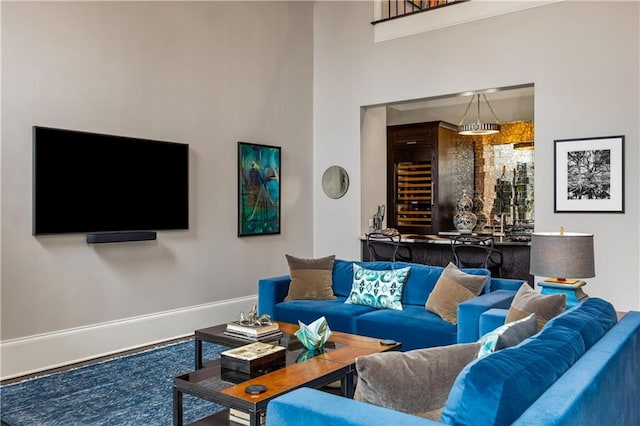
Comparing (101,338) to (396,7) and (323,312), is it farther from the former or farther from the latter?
(396,7)

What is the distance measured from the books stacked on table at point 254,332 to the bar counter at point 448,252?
9.33ft

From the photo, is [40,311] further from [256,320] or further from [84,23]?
[84,23]

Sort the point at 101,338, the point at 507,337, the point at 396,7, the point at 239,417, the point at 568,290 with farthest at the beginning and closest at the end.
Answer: the point at 396,7 < the point at 101,338 < the point at 568,290 < the point at 239,417 < the point at 507,337

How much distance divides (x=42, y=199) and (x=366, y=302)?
111 inches

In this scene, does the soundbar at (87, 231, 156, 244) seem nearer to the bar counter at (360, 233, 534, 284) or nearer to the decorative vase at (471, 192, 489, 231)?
the bar counter at (360, 233, 534, 284)

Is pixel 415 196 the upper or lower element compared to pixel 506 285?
upper

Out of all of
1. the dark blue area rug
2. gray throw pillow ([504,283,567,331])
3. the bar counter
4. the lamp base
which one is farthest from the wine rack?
gray throw pillow ([504,283,567,331])

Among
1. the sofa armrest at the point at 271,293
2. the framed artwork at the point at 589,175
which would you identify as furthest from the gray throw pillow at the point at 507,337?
the framed artwork at the point at 589,175

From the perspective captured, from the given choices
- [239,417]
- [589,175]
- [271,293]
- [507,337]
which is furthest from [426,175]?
[507,337]

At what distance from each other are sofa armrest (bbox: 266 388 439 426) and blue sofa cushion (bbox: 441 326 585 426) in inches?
3.9

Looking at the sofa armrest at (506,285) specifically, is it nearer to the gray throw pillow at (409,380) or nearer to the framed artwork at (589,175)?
the framed artwork at (589,175)

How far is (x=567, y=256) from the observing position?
120 inches

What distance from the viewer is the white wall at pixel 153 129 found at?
4.05 m

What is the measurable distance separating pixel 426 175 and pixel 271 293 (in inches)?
179
